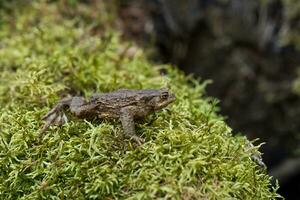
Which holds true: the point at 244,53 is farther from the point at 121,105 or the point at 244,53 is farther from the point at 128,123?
the point at 128,123

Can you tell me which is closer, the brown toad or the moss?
the moss

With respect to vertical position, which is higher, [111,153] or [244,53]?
[244,53]

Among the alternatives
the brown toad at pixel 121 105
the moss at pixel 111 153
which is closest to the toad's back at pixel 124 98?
the brown toad at pixel 121 105

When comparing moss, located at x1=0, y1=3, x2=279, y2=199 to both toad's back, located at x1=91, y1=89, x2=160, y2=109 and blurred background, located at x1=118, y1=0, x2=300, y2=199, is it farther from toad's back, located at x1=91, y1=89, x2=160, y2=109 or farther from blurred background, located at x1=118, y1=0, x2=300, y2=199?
blurred background, located at x1=118, y1=0, x2=300, y2=199

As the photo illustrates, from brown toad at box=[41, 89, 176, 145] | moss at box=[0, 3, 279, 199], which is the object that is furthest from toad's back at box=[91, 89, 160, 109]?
moss at box=[0, 3, 279, 199]

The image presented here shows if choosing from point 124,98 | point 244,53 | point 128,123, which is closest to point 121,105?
point 124,98

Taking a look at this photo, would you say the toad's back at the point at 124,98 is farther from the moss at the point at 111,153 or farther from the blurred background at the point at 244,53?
the blurred background at the point at 244,53

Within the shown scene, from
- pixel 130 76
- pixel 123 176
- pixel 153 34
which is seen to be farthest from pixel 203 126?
pixel 153 34
